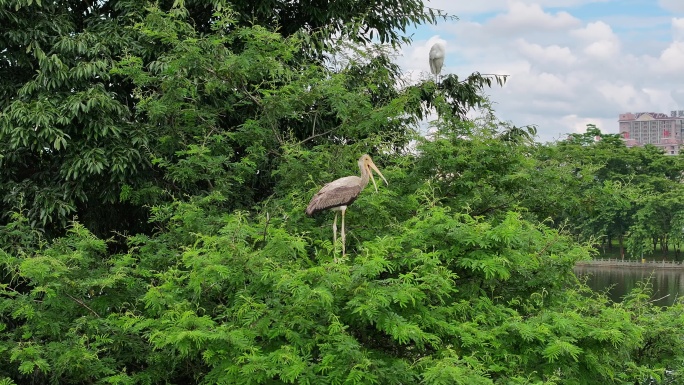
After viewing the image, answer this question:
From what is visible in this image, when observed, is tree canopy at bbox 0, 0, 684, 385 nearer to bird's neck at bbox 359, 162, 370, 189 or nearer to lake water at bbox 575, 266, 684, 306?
bird's neck at bbox 359, 162, 370, 189

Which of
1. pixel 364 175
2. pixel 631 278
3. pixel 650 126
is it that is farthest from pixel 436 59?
pixel 650 126

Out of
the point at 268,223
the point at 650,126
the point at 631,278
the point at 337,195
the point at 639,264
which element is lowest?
the point at 639,264

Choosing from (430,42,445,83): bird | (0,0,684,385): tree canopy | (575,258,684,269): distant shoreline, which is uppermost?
(430,42,445,83): bird

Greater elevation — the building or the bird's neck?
the bird's neck

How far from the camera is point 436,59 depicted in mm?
9969

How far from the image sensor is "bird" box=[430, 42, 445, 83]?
9.95 metres

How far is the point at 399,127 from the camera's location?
863 centimetres

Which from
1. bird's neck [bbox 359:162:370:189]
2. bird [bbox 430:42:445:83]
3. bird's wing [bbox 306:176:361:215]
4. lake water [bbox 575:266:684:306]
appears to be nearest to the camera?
bird's wing [bbox 306:176:361:215]

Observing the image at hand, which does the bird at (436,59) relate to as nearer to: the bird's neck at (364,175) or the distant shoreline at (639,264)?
the bird's neck at (364,175)

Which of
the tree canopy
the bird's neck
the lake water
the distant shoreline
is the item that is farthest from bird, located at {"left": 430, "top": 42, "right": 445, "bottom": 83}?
the distant shoreline

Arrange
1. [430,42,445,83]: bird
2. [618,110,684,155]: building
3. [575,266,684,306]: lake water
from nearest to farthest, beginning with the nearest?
[430,42,445,83]: bird → [575,266,684,306]: lake water → [618,110,684,155]: building

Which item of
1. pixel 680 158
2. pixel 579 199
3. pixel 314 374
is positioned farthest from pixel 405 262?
pixel 680 158

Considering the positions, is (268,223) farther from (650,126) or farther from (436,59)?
(650,126)

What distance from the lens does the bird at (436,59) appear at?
995 cm
